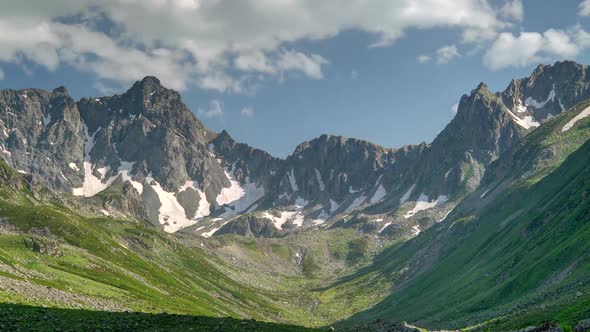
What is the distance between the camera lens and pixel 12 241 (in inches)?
5226

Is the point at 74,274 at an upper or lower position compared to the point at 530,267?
lower

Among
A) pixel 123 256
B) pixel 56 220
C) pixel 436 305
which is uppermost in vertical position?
pixel 56 220

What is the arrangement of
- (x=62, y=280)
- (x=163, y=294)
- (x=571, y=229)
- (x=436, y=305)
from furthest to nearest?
(x=436, y=305), (x=163, y=294), (x=571, y=229), (x=62, y=280)

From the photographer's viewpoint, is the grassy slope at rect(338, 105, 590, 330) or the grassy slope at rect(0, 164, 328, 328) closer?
the grassy slope at rect(0, 164, 328, 328)

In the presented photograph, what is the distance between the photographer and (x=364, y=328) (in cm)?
4950

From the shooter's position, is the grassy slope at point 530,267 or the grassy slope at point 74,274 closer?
the grassy slope at point 74,274

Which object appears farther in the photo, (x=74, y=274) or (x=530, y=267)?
(x=74, y=274)

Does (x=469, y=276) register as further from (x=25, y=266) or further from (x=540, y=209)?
(x=25, y=266)

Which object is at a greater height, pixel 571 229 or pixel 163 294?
pixel 571 229

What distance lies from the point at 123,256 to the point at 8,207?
44.7m

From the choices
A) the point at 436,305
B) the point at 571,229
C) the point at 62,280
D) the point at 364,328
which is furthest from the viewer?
the point at 436,305

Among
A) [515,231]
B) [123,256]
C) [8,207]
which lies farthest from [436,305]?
[8,207]

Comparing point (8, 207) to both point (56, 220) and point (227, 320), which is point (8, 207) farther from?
point (227, 320)

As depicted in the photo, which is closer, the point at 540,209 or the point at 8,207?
the point at 540,209
